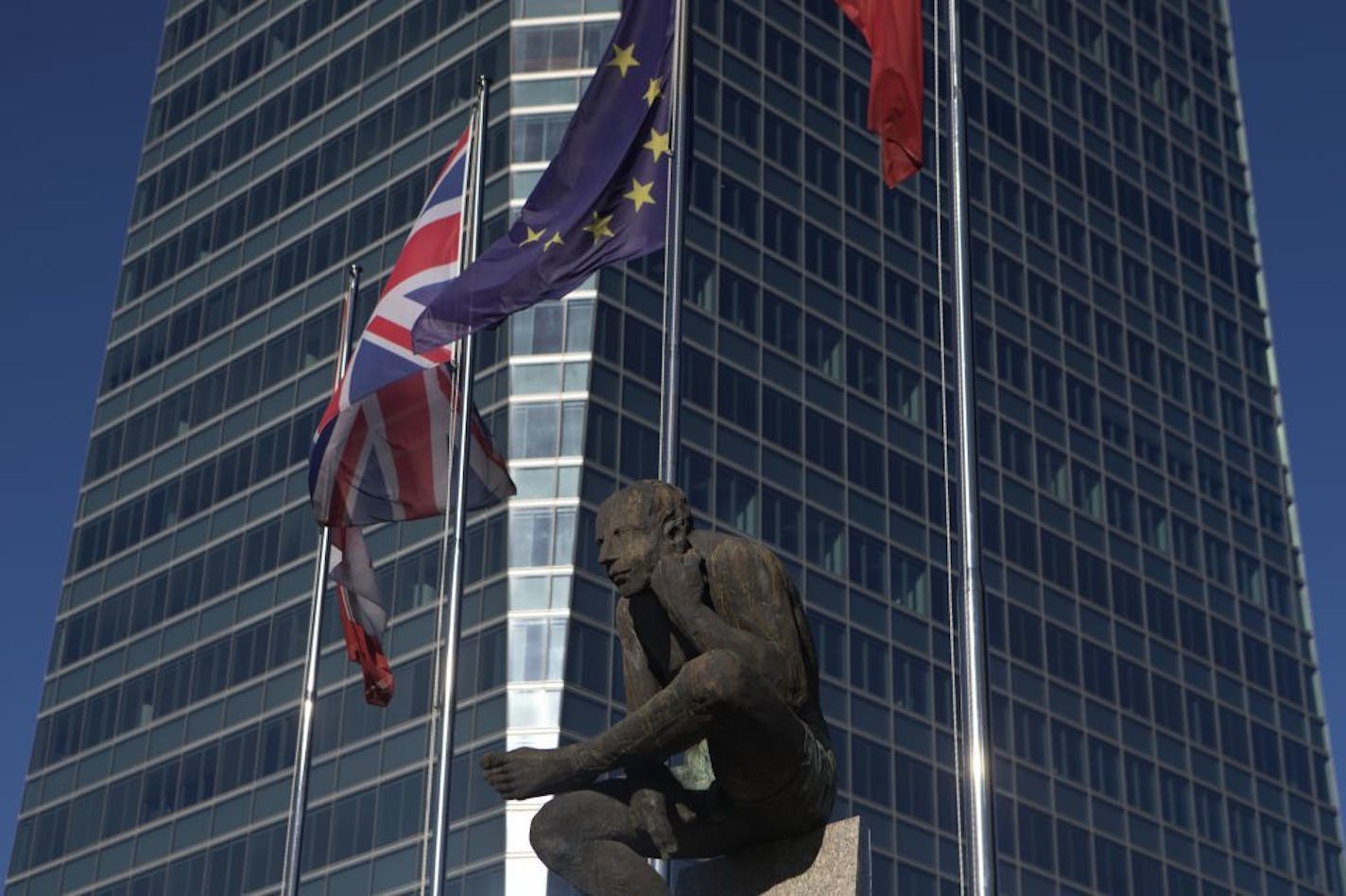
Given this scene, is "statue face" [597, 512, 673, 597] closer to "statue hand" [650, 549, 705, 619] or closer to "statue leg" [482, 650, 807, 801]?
"statue hand" [650, 549, 705, 619]

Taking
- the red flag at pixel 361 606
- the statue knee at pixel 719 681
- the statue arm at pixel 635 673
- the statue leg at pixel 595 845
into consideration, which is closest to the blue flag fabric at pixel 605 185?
the red flag at pixel 361 606

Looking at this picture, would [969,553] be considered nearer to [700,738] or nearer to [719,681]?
[700,738]

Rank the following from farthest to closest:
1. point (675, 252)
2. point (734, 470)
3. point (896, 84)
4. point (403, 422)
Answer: point (734, 470), point (403, 422), point (896, 84), point (675, 252)

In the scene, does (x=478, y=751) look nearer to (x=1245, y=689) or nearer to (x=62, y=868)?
(x=62, y=868)

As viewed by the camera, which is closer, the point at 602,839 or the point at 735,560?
the point at 602,839

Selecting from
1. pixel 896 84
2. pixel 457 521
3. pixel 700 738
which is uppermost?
pixel 457 521

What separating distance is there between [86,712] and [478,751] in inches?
714

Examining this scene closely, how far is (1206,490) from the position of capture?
84625 millimetres

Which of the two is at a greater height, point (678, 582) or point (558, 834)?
point (678, 582)

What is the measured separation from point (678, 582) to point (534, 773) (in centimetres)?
93

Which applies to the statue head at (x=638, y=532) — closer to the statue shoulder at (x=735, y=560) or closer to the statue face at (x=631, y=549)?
the statue face at (x=631, y=549)

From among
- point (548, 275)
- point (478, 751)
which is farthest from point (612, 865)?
point (478, 751)

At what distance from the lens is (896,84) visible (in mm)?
20375

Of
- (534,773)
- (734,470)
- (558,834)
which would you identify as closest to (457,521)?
(558,834)
